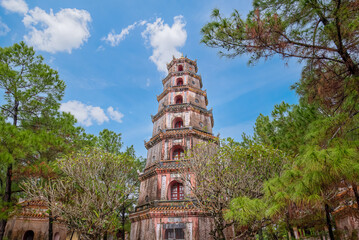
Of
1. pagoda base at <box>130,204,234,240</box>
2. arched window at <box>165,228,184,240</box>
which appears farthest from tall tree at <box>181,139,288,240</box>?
arched window at <box>165,228,184,240</box>

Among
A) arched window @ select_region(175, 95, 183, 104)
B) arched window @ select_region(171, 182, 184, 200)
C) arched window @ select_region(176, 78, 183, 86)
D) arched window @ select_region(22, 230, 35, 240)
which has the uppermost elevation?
arched window @ select_region(176, 78, 183, 86)

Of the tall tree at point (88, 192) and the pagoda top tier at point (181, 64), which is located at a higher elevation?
the pagoda top tier at point (181, 64)

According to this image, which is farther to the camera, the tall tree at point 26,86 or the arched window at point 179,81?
the arched window at point 179,81

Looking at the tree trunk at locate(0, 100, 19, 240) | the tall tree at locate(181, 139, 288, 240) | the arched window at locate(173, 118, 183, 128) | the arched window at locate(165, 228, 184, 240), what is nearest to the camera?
the tall tree at locate(181, 139, 288, 240)

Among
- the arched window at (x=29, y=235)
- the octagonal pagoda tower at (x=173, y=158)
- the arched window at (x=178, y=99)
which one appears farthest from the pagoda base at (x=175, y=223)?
the arched window at (x=178, y=99)

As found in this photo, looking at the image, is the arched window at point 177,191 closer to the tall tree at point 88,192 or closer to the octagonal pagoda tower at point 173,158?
the octagonal pagoda tower at point 173,158

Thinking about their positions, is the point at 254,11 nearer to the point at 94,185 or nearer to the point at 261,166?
the point at 261,166

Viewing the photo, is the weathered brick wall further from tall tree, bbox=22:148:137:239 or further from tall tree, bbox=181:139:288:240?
tall tree, bbox=181:139:288:240

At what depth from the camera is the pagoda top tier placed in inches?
998

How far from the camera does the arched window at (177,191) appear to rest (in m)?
17.4

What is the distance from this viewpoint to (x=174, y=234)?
50.2ft

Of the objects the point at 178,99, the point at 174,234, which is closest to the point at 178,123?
the point at 178,99

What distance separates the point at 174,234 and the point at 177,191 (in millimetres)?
3268

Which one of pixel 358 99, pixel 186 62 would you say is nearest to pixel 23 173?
pixel 358 99
